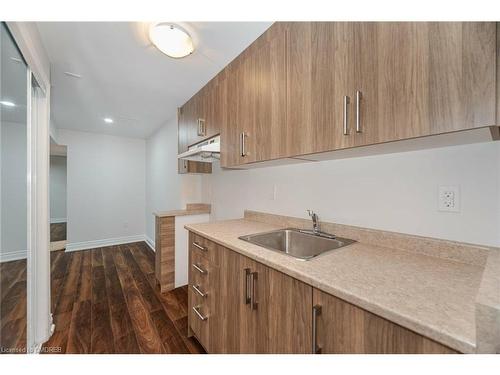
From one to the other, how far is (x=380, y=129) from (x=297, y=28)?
80 cm

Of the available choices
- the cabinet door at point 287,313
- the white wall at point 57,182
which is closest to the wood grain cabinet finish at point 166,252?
the cabinet door at point 287,313

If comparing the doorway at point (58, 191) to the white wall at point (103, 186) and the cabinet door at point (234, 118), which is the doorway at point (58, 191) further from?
the cabinet door at point (234, 118)

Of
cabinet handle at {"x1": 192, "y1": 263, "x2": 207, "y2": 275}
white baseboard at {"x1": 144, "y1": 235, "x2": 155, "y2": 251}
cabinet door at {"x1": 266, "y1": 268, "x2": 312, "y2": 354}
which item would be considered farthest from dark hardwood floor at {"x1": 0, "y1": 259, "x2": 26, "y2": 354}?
white baseboard at {"x1": 144, "y1": 235, "x2": 155, "y2": 251}

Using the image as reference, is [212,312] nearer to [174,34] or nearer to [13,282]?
[13,282]

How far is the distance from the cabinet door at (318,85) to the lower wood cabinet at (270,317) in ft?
2.30

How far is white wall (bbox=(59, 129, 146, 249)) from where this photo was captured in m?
4.03

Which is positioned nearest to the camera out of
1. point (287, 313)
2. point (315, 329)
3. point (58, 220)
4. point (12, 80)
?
point (315, 329)

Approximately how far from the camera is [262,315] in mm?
1020

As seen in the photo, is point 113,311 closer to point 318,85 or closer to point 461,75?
point 318,85

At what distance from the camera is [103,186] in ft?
14.2

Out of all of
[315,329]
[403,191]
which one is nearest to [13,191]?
[315,329]

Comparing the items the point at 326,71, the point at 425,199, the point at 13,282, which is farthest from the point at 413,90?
the point at 13,282

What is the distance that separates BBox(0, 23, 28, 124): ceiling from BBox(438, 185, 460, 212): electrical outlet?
→ 224cm

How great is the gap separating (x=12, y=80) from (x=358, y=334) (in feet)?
6.78
